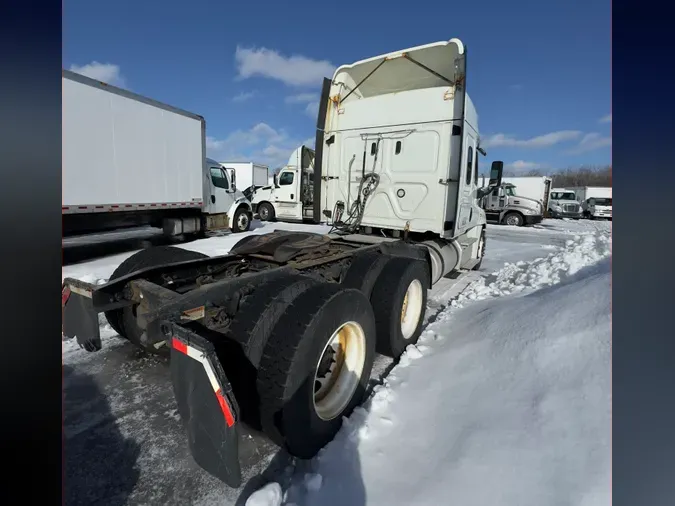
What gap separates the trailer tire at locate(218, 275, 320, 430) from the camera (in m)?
2.14

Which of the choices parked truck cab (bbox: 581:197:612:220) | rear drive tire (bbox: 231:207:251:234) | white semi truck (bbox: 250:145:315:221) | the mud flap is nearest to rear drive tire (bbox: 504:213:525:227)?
white semi truck (bbox: 250:145:315:221)

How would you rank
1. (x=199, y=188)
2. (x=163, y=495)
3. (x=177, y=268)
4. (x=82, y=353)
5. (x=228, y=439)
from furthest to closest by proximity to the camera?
(x=199, y=188)
(x=82, y=353)
(x=177, y=268)
(x=163, y=495)
(x=228, y=439)

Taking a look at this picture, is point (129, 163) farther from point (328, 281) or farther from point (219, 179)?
point (328, 281)

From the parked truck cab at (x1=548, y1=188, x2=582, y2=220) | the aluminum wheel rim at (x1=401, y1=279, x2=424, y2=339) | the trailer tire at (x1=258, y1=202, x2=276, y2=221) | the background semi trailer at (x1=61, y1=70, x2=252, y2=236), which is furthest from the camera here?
the parked truck cab at (x1=548, y1=188, x2=582, y2=220)

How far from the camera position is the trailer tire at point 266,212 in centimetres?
1767

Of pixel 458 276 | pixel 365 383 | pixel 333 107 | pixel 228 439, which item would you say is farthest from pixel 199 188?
pixel 228 439

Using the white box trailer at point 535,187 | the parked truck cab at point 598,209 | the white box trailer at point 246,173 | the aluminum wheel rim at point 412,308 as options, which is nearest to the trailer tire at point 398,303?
the aluminum wheel rim at point 412,308

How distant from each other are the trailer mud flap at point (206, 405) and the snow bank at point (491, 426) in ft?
1.77

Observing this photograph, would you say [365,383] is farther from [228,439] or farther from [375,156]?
[375,156]

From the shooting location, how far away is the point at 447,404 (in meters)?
2.64

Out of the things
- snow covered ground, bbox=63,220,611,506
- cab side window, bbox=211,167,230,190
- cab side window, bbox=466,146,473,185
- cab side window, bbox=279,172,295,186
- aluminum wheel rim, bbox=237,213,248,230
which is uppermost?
cab side window, bbox=279,172,295,186

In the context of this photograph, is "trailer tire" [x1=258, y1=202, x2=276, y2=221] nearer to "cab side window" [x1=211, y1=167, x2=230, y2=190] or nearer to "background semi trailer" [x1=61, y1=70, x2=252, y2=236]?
"cab side window" [x1=211, y1=167, x2=230, y2=190]

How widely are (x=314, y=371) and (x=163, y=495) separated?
1.07 meters

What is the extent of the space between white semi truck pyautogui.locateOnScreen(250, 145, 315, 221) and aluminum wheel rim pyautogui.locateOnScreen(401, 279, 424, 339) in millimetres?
11485
